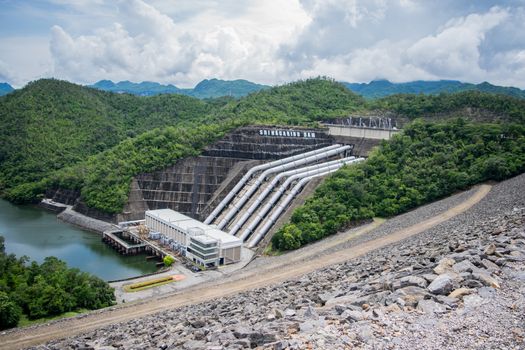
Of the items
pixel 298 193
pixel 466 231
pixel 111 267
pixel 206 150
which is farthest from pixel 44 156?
pixel 466 231

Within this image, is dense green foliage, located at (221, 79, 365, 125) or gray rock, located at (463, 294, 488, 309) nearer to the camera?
gray rock, located at (463, 294, 488, 309)

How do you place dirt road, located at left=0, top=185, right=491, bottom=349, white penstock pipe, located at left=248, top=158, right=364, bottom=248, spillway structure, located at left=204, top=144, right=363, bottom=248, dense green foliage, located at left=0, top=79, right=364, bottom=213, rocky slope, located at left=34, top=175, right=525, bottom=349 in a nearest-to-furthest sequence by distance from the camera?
rocky slope, located at left=34, top=175, right=525, bottom=349 → dirt road, located at left=0, top=185, right=491, bottom=349 → white penstock pipe, located at left=248, top=158, right=364, bottom=248 → spillway structure, located at left=204, top=144, right=363, bottom=248 → dense green foliage, located at left=0, top=79, right=364, bottom=213

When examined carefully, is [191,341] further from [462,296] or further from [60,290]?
[60,290]

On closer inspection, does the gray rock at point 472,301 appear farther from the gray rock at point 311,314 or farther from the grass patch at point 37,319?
the grass patch at point 37,319

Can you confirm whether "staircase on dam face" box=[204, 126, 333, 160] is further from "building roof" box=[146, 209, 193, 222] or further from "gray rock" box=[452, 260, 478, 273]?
"gray rock" box=[452, 260, 478, 273]

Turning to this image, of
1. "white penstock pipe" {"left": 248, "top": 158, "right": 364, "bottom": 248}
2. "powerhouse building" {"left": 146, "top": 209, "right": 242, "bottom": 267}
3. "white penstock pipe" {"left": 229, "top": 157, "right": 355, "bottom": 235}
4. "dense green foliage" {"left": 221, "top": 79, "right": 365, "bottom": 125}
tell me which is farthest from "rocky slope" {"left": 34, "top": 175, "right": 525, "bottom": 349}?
"dense green foliage" {"left": 221, "top": 79, "right": 365, "bottom": 125}

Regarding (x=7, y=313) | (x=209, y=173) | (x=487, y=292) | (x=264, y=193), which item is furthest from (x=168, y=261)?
(x=487, y=292)

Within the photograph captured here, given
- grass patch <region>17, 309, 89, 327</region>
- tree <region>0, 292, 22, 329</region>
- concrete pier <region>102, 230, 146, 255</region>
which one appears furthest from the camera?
concrete pier <region>102, 230, 146, 255</region>

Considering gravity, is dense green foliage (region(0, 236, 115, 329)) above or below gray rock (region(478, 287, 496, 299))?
below
